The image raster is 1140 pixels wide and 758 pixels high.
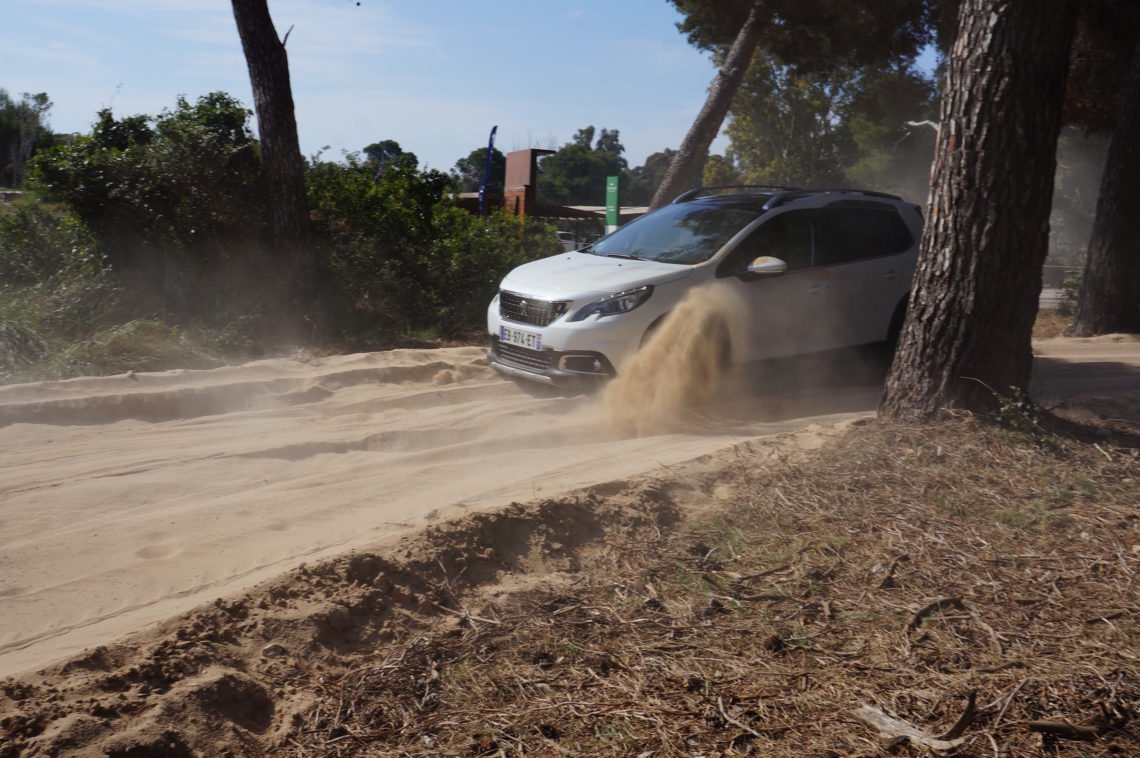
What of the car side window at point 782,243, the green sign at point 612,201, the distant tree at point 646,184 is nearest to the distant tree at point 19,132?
the green sign at point 612,201

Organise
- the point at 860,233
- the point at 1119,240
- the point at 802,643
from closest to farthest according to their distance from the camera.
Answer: the point at 802,643, the point at 860,233, the point at 1119,240

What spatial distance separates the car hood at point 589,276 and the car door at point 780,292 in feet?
1.89

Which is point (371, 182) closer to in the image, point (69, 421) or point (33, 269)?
point (33, 269)

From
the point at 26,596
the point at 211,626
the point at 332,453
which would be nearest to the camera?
the point at 211,626

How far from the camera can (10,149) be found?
44969mm

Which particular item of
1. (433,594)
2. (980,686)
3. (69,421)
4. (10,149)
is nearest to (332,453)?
(69,421)

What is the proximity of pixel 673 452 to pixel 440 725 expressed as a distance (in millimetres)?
3580

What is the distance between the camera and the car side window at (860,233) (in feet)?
28.4

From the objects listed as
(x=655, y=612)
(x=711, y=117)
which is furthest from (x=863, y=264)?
(x=711, y=117)

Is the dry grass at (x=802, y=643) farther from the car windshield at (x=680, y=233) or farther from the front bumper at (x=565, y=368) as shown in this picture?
the car windshield at (x=680, y=233)

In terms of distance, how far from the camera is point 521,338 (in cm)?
786

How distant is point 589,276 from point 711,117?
9.14 m

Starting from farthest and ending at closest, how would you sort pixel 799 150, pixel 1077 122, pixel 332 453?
pixel 799 150 < pixel 1077 122 < pixel 332 453

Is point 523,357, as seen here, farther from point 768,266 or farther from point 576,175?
point 576,175
